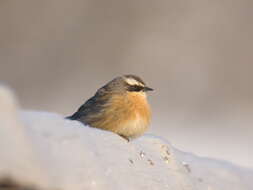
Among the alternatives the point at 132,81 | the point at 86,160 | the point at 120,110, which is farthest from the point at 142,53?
the point at 86,160

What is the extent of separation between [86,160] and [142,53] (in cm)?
1536

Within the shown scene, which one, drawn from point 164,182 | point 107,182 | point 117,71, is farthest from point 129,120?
point 117,71

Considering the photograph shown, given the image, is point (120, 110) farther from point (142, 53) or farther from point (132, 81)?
point (142, 53)

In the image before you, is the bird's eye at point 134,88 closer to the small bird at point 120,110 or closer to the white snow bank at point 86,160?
the small bird at point 120,110

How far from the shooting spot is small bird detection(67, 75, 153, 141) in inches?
384

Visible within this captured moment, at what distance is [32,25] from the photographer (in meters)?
23.4

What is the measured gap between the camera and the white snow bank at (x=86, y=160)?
594 cm

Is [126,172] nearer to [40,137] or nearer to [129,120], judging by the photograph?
[40,137]

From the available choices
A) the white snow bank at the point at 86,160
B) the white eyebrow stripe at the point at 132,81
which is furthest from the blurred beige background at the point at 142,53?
the white snow bank at the point at 86,160

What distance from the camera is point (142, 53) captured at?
2234cm

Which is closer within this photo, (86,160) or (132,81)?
(86,160)

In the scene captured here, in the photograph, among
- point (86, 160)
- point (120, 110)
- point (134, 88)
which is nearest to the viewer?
point (86, 160)

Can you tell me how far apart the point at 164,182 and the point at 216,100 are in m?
11.7

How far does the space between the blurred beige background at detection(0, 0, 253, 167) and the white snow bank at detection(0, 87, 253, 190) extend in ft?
28.7
